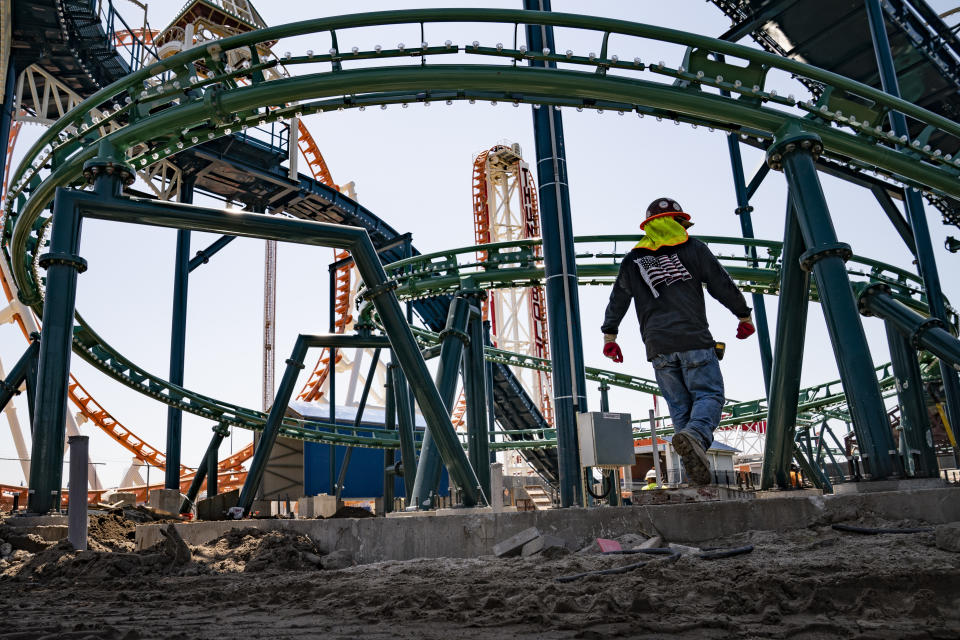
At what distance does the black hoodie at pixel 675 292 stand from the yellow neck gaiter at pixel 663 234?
40 millimetres

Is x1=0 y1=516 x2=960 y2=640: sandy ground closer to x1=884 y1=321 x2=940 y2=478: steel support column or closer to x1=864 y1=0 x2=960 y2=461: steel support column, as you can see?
x1=884 y1=321 x2=940 y2=478: steel support column

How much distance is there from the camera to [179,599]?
12.8ft

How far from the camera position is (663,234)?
521cm

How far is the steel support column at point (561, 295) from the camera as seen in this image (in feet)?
23.5

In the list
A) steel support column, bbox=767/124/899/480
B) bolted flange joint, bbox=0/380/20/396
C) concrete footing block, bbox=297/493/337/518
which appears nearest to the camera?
steel support column, bbox=767/124/899/480

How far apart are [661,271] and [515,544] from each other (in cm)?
203

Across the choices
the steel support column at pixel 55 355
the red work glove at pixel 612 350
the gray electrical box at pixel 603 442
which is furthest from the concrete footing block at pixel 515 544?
the steel support column at pixel 55 355

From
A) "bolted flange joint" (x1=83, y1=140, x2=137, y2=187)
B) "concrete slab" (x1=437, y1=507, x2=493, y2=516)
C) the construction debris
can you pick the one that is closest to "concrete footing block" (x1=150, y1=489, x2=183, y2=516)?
"bolted flange joint" (x1=83, y1=140, x2=137, y2=187)

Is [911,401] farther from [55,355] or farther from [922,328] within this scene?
[55,355]

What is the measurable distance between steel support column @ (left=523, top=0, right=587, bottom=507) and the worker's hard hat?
2330 mm

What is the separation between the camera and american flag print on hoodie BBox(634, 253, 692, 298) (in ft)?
16.5

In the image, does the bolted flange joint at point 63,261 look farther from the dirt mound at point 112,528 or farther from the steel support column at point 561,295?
the steel support column at point 561,295

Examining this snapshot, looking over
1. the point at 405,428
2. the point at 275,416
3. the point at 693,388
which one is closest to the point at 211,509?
the point at 275,416

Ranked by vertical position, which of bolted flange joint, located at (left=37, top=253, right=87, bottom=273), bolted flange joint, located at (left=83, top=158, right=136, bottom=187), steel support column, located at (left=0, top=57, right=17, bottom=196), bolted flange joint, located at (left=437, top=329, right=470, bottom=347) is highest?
steel support column, located at (left=0, top=57, right=17, bottom=196)
